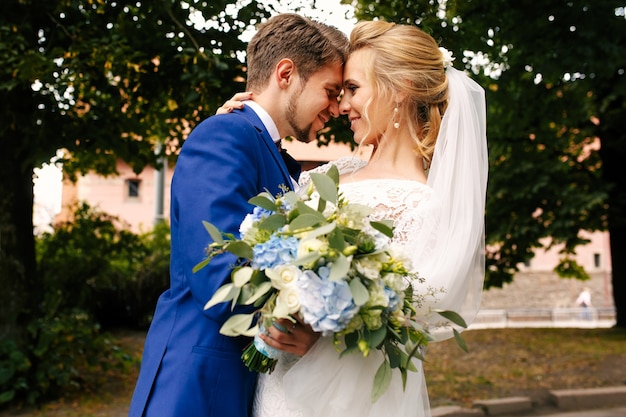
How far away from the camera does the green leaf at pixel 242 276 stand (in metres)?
2.00

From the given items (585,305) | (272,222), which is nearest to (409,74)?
(272,222)

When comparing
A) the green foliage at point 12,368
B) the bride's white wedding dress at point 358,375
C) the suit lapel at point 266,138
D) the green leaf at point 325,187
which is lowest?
the green foliage at point 12,368

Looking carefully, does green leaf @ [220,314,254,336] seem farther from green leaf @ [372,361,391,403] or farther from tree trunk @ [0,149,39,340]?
tree trunk @ [0,149,39,340]

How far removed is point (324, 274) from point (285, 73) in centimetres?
105

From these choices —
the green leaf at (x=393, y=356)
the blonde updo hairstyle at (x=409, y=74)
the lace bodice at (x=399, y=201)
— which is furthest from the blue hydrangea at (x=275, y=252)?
the blonde updo hairstyle at (x=409, y=74)

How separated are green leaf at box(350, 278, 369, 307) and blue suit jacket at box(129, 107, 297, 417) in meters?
0.44

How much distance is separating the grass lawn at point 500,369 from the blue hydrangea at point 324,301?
592cm

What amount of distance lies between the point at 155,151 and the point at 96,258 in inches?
102

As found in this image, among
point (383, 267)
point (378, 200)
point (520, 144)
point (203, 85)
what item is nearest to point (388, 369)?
point (383, 267)

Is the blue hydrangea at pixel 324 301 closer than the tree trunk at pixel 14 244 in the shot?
Yes

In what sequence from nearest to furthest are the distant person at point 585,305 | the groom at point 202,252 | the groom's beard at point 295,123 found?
the groom at point 202,252 < the groom's beard at point 295,123 < the distant person at point 585,305

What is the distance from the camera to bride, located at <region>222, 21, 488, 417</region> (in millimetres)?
2350

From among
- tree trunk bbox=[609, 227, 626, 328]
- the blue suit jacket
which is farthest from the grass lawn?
the blue suit jacket

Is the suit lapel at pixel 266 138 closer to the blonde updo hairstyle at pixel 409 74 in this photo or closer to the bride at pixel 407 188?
the bride at pixel 407 188
